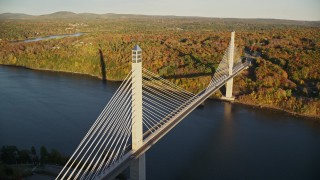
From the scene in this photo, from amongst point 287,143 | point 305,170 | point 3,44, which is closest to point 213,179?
point 305,170

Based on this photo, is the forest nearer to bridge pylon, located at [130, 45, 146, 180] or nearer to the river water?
the river water

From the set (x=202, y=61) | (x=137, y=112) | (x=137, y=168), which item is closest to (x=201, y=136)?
(x=137, y=168)

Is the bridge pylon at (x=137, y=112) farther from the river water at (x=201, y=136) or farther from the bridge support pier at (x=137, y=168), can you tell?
the river water at (x=201, y=136)

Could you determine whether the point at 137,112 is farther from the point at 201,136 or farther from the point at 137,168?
the point at 201,136

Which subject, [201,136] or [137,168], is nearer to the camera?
[137,168]

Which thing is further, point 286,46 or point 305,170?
point 286,46

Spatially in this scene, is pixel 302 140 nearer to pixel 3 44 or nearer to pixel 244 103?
pixel 244 103
